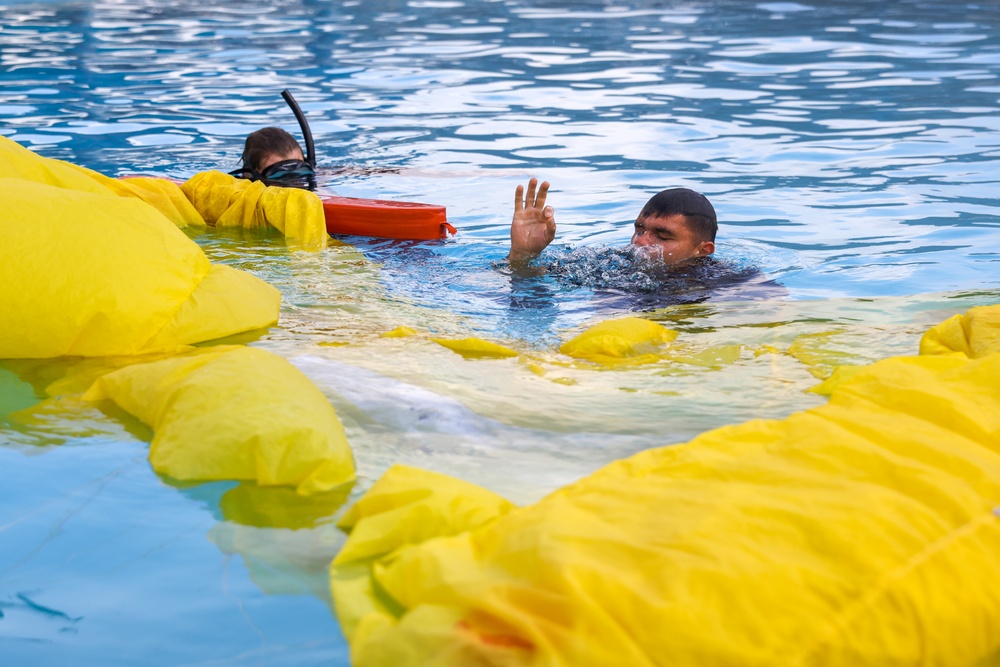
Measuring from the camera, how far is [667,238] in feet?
13.9

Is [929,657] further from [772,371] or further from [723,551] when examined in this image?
[772,371]

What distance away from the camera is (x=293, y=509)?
6.24 feet

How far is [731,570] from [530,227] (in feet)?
9.61

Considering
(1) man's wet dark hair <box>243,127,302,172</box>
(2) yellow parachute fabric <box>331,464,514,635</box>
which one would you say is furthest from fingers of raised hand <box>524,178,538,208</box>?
(2) yellow parachute fabric <box>331,464,514,635</box>

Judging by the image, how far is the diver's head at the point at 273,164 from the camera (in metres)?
5.52

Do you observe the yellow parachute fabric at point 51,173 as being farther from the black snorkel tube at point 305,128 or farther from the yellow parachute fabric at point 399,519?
the yellow parachute fabric at point 399,519

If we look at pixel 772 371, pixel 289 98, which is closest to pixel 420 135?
pixel 289 98

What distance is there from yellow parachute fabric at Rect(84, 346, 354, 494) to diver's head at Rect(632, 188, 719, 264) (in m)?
2.34

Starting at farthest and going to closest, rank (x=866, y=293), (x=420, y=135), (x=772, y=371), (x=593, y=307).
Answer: (x=420, y=135), (x=866, y=293), (x=593, y=307), (x=772, y=371)

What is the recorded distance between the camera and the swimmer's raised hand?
414 cm

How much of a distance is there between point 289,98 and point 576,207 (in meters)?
1.75

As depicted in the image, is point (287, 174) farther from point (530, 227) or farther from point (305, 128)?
point (530, 227)

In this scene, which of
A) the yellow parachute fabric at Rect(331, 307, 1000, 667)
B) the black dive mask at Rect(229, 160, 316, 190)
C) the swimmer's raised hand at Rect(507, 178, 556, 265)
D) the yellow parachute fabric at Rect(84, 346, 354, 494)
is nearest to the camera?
the yellow parachute fabric at Rect(331, 307, 1000, 667)

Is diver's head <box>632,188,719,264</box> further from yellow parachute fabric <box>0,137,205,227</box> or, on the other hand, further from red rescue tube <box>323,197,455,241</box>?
yellow parachute fabric <box>0,137,205,227</box>
